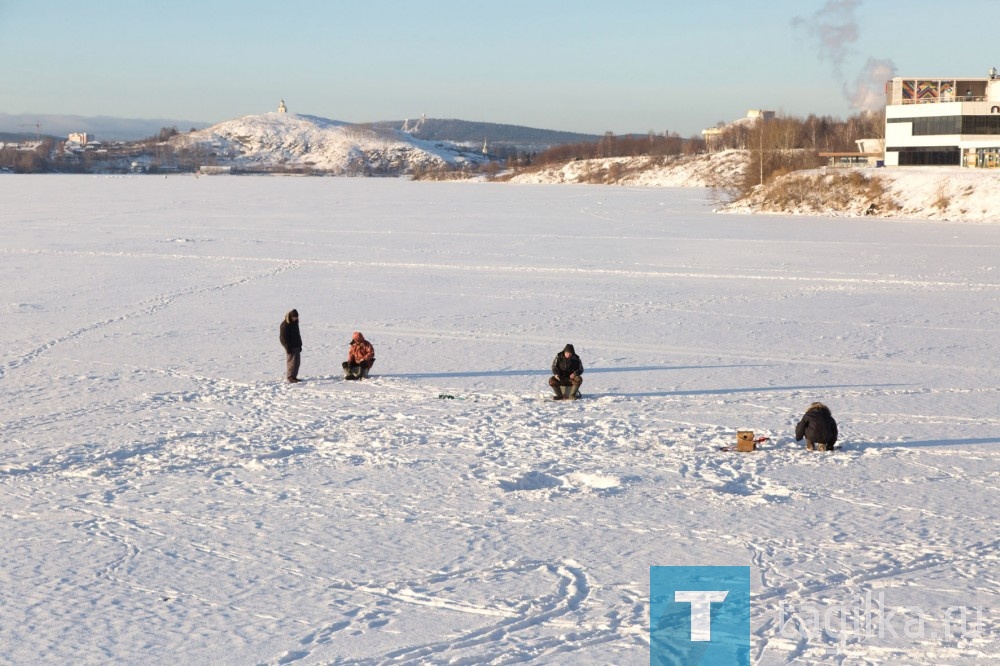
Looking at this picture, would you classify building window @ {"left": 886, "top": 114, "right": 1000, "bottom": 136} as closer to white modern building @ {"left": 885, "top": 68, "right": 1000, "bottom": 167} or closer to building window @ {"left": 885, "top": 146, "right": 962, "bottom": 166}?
white modern building @ {"left": 885, "top": 68, "right": 1000, "bottom": 167}

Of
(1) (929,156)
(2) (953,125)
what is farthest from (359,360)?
(1) (929,156)

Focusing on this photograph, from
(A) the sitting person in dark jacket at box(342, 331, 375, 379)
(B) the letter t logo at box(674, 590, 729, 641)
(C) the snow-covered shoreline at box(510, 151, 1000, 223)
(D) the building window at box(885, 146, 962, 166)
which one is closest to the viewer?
(B) the letter t logo at box(674, 590, 729, 641)

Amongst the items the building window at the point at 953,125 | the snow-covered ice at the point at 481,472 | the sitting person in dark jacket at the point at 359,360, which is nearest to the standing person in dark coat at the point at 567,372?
the snow-covered ice at the point at 481,472

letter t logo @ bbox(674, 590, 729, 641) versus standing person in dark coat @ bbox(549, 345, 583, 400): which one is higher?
standing person in dark coat @ bbox(549, 345, 583, 400)

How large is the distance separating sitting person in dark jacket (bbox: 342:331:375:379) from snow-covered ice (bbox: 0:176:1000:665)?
49 cm

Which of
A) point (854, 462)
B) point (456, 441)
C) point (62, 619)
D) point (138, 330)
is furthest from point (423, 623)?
point (138, 330)

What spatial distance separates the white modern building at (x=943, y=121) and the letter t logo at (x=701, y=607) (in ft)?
222

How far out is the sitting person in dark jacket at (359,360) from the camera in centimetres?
1510

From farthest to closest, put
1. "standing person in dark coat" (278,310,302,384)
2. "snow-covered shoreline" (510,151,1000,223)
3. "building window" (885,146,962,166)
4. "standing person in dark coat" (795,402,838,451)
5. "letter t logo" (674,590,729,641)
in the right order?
"building window" (885,146,962,166) → "snow-covered shoreline" (510,151,1000,223) → "standing person in dark coat" (278,310,302,384) → "standing person in dark coat" (795,402,838,451) → "letter t logo" (674,590,729,641)

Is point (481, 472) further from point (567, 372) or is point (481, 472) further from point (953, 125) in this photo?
point (953, 125)

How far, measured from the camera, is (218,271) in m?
28.1

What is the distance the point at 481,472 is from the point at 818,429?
12.4 feet

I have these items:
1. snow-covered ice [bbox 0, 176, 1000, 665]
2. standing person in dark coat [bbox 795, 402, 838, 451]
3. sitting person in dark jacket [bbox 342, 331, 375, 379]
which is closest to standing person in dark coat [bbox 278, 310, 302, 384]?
snow-covered ice [bbox 0, 176, 1000, 665]

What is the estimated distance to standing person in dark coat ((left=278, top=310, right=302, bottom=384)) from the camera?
14.8 meters
